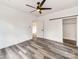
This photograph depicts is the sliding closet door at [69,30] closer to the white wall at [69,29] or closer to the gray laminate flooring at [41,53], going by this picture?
the white wall at [69,29]

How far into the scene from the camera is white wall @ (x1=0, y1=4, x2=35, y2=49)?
6.59 m

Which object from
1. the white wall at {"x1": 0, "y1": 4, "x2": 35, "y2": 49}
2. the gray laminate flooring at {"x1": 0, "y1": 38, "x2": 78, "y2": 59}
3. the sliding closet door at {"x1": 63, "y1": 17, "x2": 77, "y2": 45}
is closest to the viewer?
the gray laminate flooring at {"x1": 0, "y1": 38, "x2": 78, "y2": 59}

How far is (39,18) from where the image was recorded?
33.6 feet

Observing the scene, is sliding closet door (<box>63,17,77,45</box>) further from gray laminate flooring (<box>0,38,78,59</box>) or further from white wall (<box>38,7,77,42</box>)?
gray laminate flooring (<box>0,38,78,59</box>)

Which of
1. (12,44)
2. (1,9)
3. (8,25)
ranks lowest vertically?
(12,44)

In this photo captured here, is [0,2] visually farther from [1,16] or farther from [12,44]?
[12,44]

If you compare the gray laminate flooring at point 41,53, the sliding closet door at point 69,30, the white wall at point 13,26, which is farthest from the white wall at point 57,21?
the gray laminate flooring at point 41,53

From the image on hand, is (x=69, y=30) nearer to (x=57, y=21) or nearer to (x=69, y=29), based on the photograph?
(x=69, y=29)

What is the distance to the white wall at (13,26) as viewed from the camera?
6.59 meters

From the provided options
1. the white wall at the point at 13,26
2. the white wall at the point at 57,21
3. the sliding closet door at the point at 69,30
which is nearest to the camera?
the white wall at the point at 57,21

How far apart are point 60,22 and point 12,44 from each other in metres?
4.01

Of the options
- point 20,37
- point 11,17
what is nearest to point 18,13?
point 11,17

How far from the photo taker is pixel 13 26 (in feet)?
23.9

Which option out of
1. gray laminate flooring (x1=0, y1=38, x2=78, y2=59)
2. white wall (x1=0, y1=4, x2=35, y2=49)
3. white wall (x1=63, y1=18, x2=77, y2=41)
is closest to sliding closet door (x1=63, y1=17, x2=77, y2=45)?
white wall (x1=63, y1=18, x2=77, y2=41)
